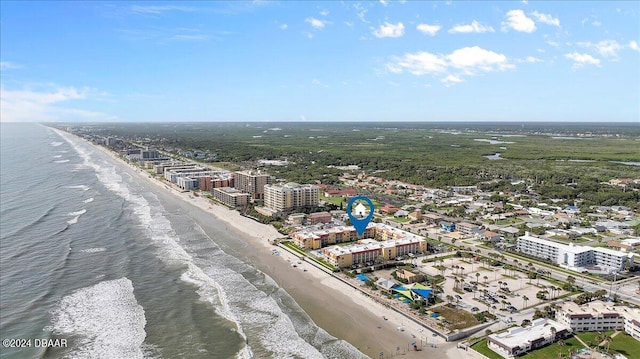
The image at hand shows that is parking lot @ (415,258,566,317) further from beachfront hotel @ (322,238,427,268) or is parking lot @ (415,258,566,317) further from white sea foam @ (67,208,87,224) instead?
white sea foam @ (67,208,87,224)

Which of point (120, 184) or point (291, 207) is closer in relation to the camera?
point (291, 207)

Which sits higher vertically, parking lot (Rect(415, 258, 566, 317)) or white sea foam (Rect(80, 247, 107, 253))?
white sea foam (Rect(80, 247, 107, 253))

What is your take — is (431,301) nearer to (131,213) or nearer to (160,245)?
(160,245)

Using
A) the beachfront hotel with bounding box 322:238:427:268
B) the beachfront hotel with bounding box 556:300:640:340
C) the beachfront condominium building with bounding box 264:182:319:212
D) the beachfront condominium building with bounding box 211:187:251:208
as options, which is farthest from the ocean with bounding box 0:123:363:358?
the beachfront hotel with bounding box 556:300:640:340

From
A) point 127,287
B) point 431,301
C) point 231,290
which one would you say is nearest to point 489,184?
point 431,301

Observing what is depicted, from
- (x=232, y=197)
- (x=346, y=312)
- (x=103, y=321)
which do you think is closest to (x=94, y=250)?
(x=103, y=321)
